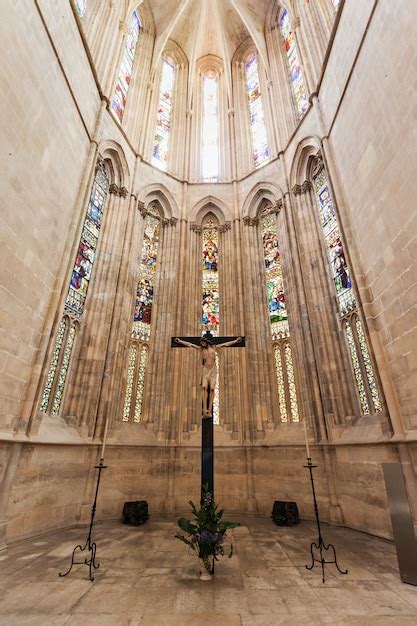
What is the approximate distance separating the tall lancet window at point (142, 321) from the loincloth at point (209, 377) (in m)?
4.79

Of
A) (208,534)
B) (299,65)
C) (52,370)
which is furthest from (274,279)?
(299,65)

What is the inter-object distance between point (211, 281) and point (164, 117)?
9038 millimetres

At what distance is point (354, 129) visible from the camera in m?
7.56

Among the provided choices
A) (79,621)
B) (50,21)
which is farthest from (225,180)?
(79,621)

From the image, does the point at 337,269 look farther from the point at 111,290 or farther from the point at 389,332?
the point at 111,290

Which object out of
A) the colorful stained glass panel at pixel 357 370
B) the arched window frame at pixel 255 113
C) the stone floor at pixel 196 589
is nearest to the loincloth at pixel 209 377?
the stone floor at pixel 196 589

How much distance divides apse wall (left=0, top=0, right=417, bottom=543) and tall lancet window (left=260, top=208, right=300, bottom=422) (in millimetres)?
925

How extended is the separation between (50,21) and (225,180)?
7.79 meters

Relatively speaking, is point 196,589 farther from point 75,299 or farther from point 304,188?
point 304,188

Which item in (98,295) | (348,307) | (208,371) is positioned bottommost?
(208,371)

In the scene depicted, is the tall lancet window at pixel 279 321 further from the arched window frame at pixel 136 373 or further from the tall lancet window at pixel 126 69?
the tall lancet window at pixel 126 69

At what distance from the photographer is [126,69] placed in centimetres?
1366

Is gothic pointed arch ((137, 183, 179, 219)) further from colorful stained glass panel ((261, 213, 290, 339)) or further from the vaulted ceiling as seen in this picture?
the vaulted ceiling

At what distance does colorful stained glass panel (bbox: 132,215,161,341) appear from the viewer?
1061 cm
